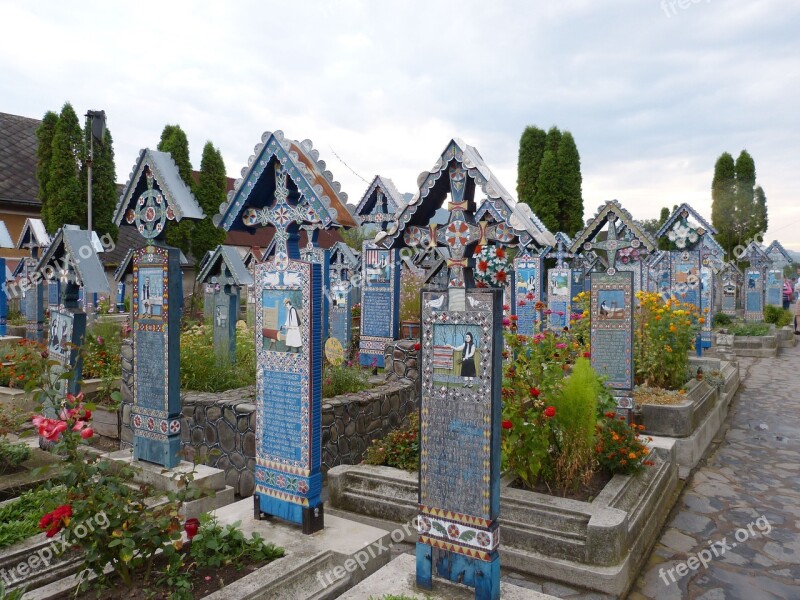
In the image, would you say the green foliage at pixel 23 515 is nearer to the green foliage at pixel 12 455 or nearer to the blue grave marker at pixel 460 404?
the green foliage at pixel 12 455

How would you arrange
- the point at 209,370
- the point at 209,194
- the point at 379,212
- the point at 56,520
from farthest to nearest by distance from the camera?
the point at 209,194 < the point at 379,212 < the point at 209,370 < the point at 56,520

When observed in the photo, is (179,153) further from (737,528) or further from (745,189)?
(745,189)

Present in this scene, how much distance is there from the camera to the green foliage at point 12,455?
210 inches

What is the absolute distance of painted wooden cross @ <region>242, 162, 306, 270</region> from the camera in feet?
14.6

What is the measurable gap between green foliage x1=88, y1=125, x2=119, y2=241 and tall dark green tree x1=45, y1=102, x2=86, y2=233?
1.38ft

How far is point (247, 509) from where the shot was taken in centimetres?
464

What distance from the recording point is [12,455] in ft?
17.8

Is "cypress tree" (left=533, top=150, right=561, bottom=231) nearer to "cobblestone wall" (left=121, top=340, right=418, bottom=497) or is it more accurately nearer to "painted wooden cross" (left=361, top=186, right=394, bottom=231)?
"painted wooden cross" (left=361, top=186, right=394, bottom=231)

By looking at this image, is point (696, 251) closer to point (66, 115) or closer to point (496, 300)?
point (496, 300)

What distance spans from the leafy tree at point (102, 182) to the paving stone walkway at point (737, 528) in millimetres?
19434

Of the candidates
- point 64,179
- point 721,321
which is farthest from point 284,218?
point 721,321

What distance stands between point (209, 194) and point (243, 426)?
20910 millimetres

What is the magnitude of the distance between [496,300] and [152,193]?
12.3 ft

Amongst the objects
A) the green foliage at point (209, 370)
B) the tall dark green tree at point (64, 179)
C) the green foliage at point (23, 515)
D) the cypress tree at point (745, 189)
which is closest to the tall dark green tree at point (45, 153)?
the tall dark green tree at point (64, 179)
